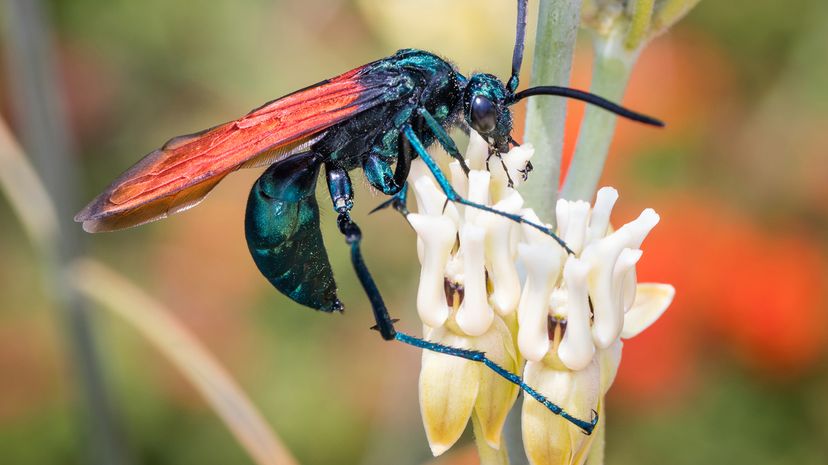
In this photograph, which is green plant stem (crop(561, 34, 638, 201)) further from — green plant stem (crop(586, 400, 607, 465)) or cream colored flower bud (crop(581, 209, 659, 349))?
green plant stem (crop(586, 400, 607, 465))

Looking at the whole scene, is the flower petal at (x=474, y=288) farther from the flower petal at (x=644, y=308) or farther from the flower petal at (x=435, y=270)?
the flower petal at (x=644, y=308)

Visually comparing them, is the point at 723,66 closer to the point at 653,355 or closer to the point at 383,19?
the point at 653,355

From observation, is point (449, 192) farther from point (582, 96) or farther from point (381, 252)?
point (381, 252)

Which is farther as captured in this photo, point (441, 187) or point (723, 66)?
point (723, 66)

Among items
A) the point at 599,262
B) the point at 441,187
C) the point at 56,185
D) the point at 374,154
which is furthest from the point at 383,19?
the point at 599,262

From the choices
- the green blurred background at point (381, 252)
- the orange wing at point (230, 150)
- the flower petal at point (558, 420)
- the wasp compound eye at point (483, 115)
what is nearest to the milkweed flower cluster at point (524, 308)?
the flower petal at point (558, 420)

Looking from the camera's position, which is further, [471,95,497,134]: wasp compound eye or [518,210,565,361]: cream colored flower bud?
[471,95,497,134]: wasp compound eye

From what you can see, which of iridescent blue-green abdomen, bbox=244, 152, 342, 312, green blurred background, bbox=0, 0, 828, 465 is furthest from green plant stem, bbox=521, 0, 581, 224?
green blurred background, bbox=0, 0, 828, 465
